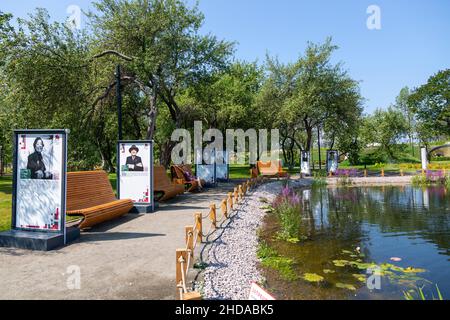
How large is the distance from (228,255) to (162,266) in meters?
1.54

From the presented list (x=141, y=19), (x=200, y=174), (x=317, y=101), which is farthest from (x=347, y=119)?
(x=141, y=19)

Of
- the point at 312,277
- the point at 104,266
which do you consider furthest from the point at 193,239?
the point at 312,277

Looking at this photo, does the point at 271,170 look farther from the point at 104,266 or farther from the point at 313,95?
the point at 104,266

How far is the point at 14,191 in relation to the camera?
7.43 meters

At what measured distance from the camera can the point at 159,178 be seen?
543 inches

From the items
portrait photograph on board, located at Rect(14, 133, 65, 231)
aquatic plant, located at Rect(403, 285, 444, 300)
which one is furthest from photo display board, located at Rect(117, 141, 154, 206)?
aquatic plant, located at Rect(403, 285, 444, 300)

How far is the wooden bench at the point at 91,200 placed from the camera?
842cm

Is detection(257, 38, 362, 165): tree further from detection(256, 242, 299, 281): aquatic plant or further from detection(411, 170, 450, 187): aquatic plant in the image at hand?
detection(256, 242, 299, 281): aquatic plant

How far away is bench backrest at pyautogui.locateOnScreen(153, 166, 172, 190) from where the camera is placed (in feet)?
43.7

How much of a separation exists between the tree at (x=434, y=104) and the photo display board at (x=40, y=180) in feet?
166

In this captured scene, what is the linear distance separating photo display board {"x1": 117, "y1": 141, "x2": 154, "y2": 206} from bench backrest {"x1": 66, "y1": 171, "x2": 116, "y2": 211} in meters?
1.13

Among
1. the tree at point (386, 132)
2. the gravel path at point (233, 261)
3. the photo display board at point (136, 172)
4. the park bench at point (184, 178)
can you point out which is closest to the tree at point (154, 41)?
the park bench at point (184, 178)
